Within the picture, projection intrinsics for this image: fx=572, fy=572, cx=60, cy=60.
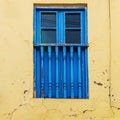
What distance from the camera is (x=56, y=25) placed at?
9570 millimetres

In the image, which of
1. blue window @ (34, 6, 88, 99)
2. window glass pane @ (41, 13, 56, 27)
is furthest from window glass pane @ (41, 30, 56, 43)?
window glass pane @ (41, 13, 56, 27)

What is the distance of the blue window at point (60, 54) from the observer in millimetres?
9398

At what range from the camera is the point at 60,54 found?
31.1 feet

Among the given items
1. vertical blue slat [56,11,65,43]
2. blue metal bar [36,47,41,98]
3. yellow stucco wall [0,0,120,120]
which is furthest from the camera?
vertical blue slat [56,11,65,43]

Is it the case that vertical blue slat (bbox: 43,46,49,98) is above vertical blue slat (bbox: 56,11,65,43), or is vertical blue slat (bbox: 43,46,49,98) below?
below

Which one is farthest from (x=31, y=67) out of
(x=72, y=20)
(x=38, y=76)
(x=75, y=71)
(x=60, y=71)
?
(x=72, y=20)

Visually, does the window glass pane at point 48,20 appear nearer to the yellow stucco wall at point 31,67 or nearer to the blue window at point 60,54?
the blue window at point 60,54

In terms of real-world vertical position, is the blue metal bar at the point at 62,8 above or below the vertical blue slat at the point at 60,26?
above

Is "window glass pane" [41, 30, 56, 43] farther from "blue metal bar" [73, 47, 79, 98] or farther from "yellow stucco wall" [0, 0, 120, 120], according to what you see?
"blue metal bar" [73, 47, 79, 98]

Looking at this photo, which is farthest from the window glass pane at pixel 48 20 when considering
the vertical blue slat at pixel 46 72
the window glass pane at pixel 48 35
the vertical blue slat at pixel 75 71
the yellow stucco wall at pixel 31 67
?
the vertical blue slat at pixel 75 71

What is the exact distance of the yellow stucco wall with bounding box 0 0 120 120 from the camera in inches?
363

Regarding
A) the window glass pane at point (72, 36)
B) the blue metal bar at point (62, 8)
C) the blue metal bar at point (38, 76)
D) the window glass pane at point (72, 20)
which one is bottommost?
the blue metal bar at point (38, 76)

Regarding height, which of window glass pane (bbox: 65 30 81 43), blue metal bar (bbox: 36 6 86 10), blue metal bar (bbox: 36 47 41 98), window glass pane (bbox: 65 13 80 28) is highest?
blue metal bar (bbox: 36 6 86 10)

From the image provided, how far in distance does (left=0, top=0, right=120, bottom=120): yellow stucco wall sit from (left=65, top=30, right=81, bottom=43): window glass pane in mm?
216
